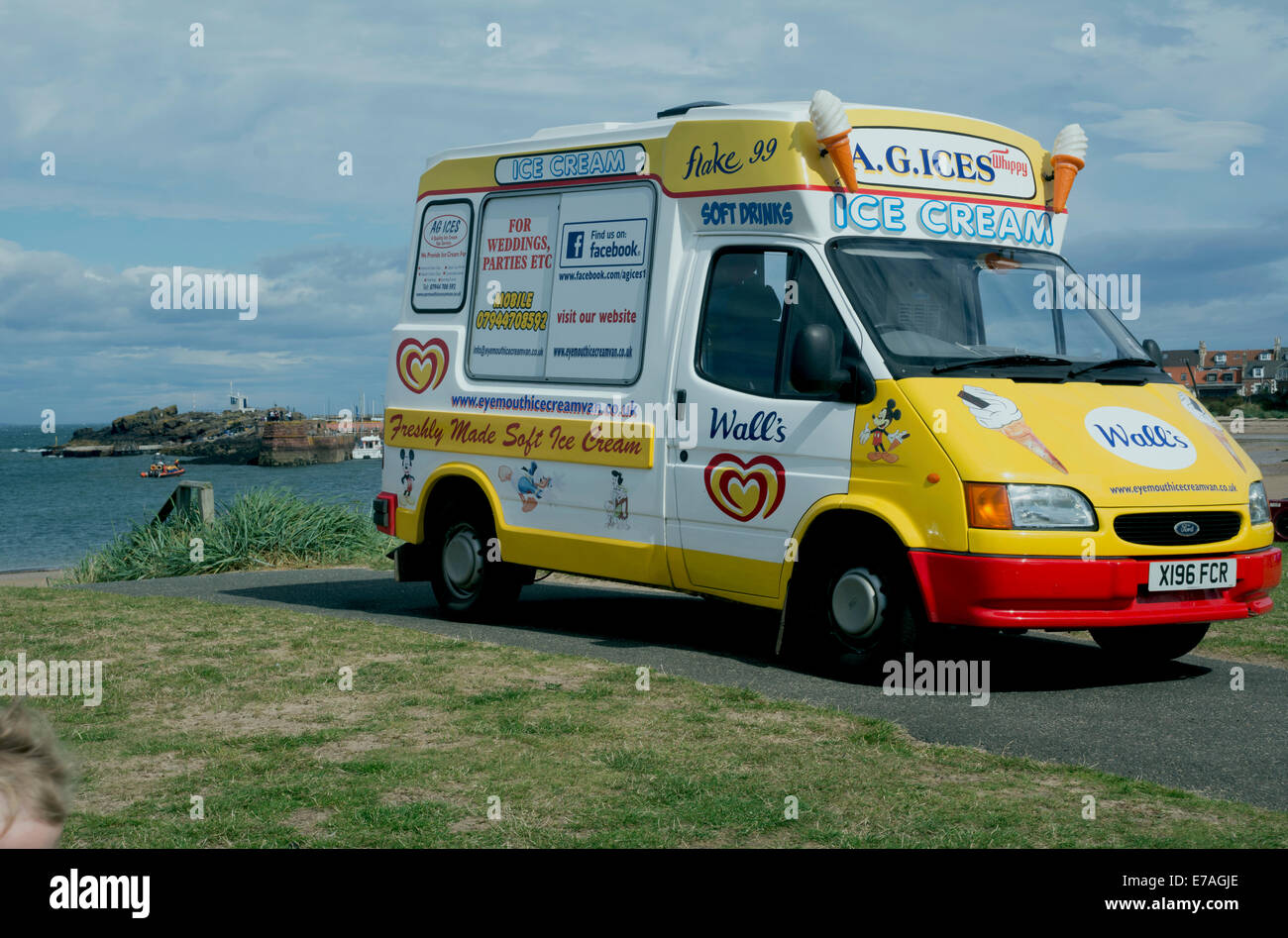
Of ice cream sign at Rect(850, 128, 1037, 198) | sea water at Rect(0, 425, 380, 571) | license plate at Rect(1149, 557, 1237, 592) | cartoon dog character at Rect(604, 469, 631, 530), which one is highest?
ice cream sign at Rect(850, 128, 1037, 198)

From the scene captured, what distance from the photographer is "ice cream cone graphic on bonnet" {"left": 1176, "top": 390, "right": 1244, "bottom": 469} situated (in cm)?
852

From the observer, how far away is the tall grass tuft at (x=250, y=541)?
17.2m

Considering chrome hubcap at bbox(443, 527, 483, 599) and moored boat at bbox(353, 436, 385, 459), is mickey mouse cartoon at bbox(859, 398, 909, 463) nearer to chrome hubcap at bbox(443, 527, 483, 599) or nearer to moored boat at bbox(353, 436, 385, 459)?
chrome hubcap at bbox(443, 527, 483, 599)

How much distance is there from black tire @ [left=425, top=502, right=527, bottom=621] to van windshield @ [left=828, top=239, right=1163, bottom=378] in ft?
12.5

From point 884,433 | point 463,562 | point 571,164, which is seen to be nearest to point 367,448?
point 463,562

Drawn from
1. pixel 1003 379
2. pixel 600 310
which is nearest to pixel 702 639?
pixel 600 310

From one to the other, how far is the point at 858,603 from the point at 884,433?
1005mm

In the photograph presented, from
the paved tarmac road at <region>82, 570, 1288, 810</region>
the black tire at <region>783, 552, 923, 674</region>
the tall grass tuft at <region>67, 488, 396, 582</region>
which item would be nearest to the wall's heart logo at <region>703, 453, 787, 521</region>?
the black tire at <region>783, 552, 923, 674</region>

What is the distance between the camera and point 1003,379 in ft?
27.0

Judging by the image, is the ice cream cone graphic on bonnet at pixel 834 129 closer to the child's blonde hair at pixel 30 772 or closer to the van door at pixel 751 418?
the van door at pixel 751 418

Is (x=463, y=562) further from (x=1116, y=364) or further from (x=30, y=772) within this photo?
(x=30, y=772)

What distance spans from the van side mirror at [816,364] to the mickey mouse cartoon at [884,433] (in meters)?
0.29

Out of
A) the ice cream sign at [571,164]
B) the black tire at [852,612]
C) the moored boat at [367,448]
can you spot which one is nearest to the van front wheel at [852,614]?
the black tire at [852,612]

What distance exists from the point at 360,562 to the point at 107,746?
1086 cm
